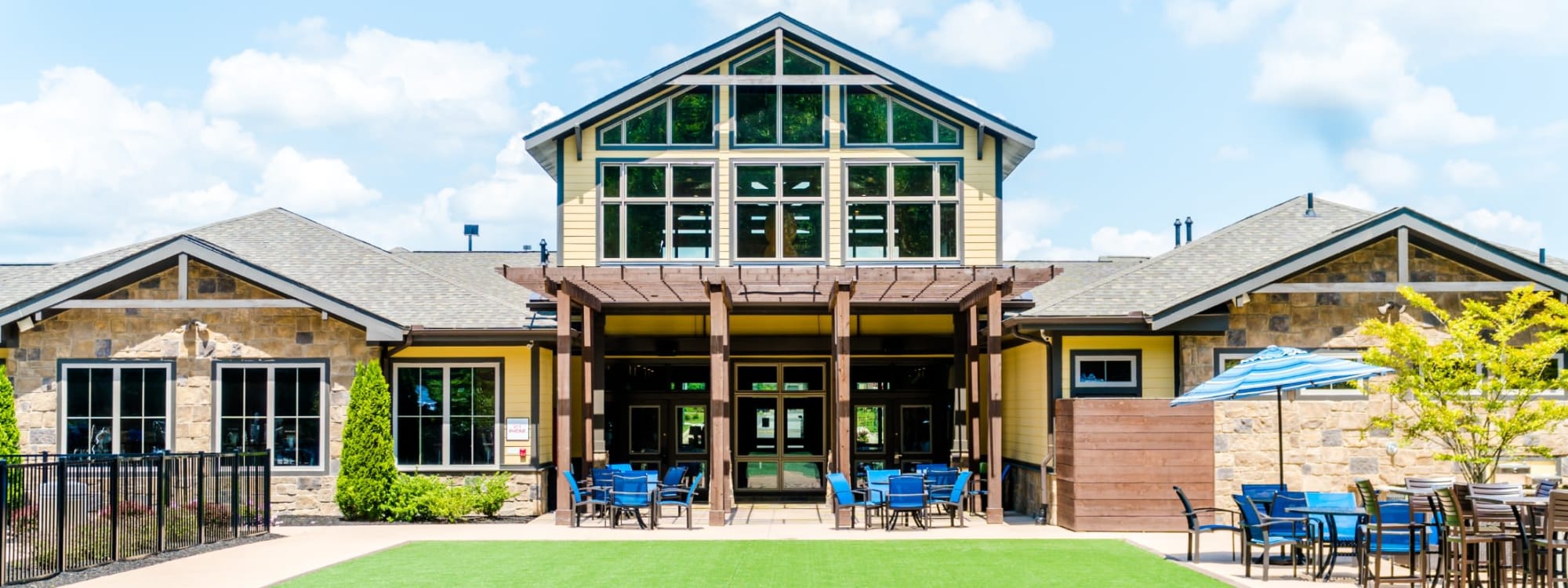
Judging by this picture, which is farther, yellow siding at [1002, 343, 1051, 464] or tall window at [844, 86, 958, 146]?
tall window at [844, 86, 958, 146]

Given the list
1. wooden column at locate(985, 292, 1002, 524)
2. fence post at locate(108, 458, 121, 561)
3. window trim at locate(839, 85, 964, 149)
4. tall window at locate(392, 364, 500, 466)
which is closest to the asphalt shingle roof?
wooden column at locate(985, 292, 1002, 524)

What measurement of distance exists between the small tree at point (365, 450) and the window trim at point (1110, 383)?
958cm

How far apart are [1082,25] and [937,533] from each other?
6.89 meters

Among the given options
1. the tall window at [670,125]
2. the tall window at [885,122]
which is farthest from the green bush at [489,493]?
the tall window at [885,122]

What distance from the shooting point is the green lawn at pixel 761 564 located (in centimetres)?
1246

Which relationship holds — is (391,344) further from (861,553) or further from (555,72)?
(861,553)

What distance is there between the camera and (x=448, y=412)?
20.7 metres

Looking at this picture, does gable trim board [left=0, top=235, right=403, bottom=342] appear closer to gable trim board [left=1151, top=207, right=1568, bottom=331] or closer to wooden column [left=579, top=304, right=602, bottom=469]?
wooden column [left=579, top=304, right=602, bottom=469]

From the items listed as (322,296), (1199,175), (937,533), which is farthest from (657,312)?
(1199,175)

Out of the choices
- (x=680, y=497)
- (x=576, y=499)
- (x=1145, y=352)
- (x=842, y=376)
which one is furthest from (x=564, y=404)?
(x=1145, y=352)

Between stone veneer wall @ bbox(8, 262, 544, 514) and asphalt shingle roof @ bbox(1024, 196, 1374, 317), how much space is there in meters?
8.68

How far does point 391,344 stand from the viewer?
20.4 meters

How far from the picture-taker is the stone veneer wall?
2016 centimetres

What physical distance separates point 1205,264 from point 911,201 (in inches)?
177
